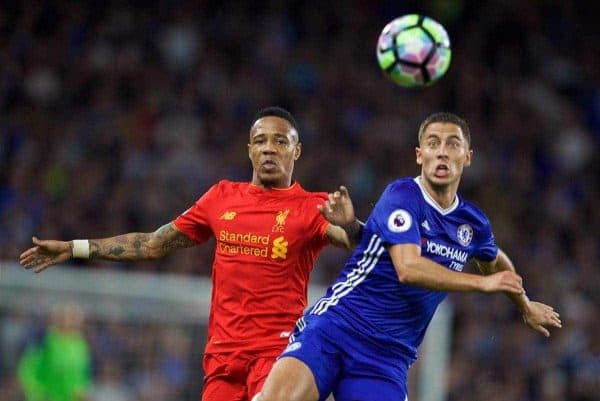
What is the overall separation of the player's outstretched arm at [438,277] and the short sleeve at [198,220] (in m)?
1.46

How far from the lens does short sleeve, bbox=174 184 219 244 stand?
22.4 ft

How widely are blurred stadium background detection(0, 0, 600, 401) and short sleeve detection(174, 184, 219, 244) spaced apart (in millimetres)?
5036

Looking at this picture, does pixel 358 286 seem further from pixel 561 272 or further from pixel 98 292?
pixel 561 272

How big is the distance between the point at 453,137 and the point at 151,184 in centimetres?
892

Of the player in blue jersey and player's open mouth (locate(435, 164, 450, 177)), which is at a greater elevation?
player's open mouth (locate(435, 164, 450, 177))

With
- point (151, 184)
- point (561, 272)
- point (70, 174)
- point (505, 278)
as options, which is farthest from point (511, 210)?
point (505, 278)

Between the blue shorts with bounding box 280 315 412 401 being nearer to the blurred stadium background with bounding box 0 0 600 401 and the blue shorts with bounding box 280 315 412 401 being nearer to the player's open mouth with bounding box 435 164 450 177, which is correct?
the player's open mouth with bounding box 435 164 450 177

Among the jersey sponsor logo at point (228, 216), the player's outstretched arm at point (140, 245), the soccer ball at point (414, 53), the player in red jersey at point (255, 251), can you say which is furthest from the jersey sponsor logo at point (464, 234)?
the player's outstretched arm at point (140, 245)

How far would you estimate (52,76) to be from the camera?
628 inches

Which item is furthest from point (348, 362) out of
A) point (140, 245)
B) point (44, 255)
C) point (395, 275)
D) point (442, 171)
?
point (44, 255)

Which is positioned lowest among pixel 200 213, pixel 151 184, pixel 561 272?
pixel 561 272

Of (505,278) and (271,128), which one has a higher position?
(271,128)

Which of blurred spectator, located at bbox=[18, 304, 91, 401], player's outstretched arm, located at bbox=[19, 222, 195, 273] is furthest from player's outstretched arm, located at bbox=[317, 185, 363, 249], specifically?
blurred spectator, located at bbox=[18, 304, 91, 401]

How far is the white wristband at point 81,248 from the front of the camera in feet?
22.4
